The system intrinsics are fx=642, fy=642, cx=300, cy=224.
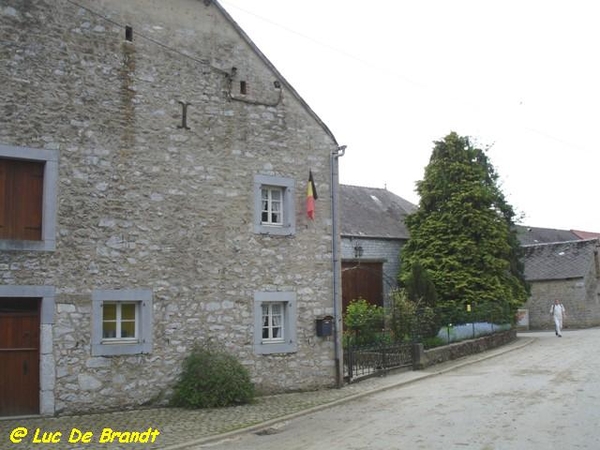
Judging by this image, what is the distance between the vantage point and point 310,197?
1438 centimetres

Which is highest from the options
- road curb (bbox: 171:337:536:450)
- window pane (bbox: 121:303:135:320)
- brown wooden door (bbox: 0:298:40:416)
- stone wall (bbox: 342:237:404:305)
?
stone wall (bbox: 342:237:404:305)

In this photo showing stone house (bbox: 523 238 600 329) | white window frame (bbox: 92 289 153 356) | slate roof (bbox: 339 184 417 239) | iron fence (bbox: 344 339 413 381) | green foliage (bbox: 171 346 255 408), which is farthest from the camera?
stone house (bbox: 523 238 600 329)

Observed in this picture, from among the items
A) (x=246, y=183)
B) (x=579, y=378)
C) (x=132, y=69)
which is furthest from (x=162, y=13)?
(x=579, y=378)

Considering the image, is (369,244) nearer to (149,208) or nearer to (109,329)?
(149,208)

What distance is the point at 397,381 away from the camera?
1552 centimetres

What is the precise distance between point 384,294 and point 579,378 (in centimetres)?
1295

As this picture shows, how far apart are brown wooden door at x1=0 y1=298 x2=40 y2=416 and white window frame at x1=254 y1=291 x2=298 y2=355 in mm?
4356

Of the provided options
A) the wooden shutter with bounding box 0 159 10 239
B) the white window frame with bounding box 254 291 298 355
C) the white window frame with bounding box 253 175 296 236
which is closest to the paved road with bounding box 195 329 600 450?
the white window frame with bounding box 254 291 298 355

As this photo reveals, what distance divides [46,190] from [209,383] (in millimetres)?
4652

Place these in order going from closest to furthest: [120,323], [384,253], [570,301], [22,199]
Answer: [22,199]
[120,323]
[384,253]
[570,301]

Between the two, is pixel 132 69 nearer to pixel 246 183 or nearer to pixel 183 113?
pixel 183 113

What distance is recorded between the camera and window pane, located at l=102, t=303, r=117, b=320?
11.9 meters

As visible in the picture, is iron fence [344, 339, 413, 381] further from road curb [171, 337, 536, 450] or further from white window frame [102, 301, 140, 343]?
white window frame [102, 301, 140, 343]

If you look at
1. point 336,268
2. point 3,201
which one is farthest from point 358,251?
point 3,201
